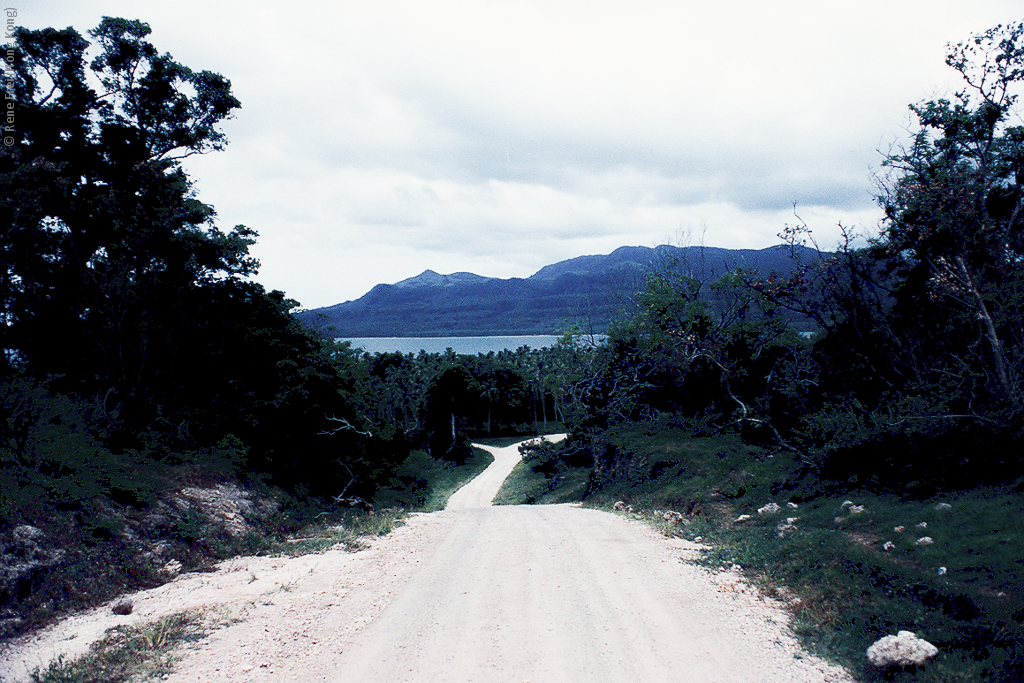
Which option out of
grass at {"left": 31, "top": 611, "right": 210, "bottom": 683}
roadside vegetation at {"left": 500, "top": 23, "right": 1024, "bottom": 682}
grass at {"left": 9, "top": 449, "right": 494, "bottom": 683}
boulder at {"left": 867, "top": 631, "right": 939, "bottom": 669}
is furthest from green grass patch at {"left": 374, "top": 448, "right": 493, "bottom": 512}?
boulder at {"left": 867, "top": 631, "right": 939, "bottom": 669}

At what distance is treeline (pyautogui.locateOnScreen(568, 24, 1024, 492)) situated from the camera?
12.2 meters

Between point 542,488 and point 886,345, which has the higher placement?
point 886,345

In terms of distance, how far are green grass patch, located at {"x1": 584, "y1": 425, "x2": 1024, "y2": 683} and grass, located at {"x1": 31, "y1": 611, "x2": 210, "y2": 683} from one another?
7.27m

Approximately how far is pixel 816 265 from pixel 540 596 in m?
13.5

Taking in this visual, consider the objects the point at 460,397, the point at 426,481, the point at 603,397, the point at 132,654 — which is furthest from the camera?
the point at 460,397

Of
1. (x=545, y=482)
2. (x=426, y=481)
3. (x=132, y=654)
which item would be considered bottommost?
(x=426, y=481)

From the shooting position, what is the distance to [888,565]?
7.86m

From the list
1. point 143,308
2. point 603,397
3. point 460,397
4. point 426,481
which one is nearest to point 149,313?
point 143,308

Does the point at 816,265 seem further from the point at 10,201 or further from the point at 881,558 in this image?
the point at 10,201

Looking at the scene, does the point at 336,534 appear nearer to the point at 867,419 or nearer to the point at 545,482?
the point at 867,419

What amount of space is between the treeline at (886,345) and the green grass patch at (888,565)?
1.67m

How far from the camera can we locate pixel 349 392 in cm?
2070

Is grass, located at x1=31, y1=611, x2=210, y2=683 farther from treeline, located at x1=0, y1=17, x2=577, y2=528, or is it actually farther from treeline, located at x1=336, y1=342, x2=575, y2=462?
treeline, located at x1=336, y1=342, x2=575, y2=462

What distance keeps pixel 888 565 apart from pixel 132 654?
9.63 metres
